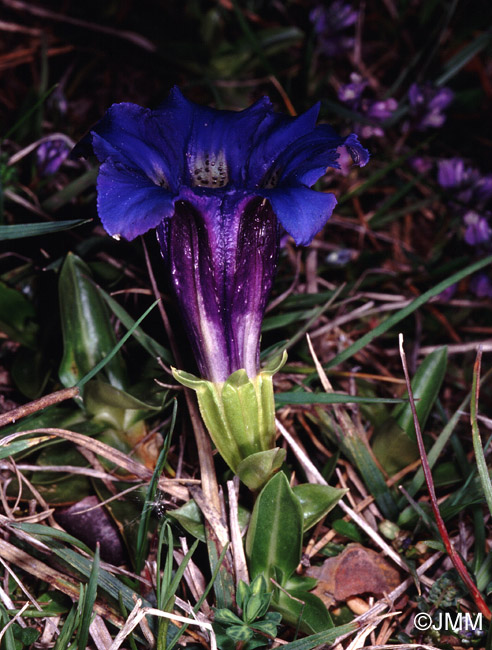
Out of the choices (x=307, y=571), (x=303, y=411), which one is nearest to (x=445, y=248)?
(x=303, y=411)

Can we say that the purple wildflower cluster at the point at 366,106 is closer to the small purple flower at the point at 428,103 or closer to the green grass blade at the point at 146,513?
the small purple flower at the point at 428,103

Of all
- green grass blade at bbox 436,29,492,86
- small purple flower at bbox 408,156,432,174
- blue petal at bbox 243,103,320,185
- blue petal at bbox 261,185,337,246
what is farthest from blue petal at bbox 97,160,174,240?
green grass blade at bbox 436,29,492,86

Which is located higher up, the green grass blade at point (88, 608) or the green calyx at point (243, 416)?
the green calyx at point (243, 416)

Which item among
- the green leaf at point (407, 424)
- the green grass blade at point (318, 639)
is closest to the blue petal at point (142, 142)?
the green leaf at point (407, 424)

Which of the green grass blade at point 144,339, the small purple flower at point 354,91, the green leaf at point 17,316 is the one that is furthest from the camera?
the small purple flower at point 354,91

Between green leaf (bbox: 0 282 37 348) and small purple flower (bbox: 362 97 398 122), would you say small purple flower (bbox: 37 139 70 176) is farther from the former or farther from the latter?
small purple flower (bbox: 362 97 398 122)

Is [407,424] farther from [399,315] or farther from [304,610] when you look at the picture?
[304,610]

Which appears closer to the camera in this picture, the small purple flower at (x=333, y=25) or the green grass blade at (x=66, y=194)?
the green grass blade at (x=66, y=194)

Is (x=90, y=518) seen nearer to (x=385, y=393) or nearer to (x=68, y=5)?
(x=385, y=393)

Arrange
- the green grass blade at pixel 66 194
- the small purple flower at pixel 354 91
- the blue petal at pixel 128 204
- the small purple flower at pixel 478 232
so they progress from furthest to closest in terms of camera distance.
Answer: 1. the small purple flower at pixel 354 91
2. the small purple flower at pixel 478 232
3. the green grass blade at pixel 66 194
4. the blue petal at pixel 128 204
